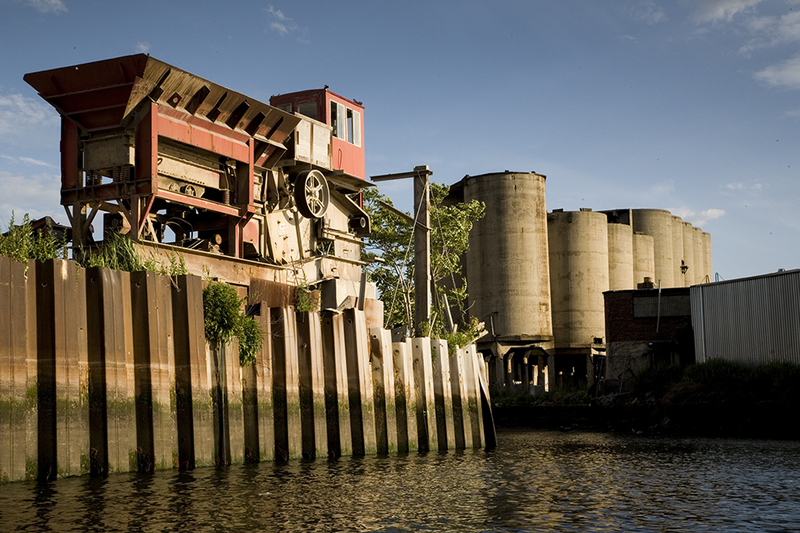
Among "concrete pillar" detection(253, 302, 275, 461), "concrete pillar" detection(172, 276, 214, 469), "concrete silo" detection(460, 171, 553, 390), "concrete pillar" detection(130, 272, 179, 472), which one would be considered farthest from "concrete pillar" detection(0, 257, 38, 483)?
"concrete silo" detection(460, 171, 553, 390)

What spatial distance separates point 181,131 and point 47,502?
1208cm

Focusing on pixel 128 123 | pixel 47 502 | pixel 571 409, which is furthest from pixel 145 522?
pixel 571 409

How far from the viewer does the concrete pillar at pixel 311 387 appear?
703 inches

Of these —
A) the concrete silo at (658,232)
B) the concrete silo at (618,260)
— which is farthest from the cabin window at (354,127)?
the concrete silo at (658,232)

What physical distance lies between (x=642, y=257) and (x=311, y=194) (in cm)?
4306

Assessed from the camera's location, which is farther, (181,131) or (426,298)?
(426,298)

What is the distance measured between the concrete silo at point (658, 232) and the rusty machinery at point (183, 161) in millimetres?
46399

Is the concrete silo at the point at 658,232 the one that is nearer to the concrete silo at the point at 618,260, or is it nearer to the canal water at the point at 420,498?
the concrete silo at the point at 618,260

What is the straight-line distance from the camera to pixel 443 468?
58.9 feet

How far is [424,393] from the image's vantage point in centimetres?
2120

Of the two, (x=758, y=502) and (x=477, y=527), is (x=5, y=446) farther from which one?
(x=758, y=502)

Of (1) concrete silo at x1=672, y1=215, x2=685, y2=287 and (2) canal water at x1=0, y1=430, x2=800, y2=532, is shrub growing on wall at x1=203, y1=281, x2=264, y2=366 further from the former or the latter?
(1) concrete silo at x1=672, y1=215, x2=685, y2=287

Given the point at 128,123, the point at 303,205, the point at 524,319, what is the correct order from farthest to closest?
the point at 524,319 < the point at 303,205 < the point at 128,123

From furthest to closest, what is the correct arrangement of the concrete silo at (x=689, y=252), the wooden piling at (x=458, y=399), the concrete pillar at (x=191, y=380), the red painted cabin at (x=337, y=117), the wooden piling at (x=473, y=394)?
the concrete silo at (x=689, y=252) < the red painted cabin at (x=337, y=117) < the wooden piling at (x=473, y=394) < the wooden piling at (x=458, y=399) < the concrete pillar at (x=191, y=380)
